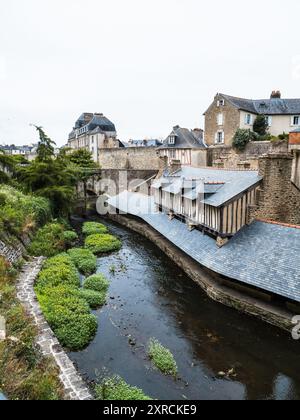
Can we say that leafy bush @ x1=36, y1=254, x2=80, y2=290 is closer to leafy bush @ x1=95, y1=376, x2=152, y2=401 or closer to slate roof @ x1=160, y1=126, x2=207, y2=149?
leafy bush @ x1=95, y1=376, x2=152, y2=401

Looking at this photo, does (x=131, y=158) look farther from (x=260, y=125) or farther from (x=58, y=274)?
(x=58, y=274)

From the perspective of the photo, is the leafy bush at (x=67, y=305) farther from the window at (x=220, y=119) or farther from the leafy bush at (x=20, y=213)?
the window at (x=220, y=119)

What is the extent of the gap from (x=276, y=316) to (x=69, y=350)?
5.98 m

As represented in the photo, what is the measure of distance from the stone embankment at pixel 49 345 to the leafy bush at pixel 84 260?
7.67 feet

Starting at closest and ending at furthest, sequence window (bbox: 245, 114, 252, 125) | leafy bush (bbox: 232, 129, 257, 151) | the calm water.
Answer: the calm water → leafy bush (bbox: 232, 129, 257, 151) → window (bbox: 245, 114, 252, 125)

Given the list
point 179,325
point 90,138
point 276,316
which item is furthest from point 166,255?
point 90,138

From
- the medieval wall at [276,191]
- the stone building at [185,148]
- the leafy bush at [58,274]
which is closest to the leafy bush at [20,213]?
the leafy bush at [58,274]

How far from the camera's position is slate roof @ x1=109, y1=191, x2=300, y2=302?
27.1 ft

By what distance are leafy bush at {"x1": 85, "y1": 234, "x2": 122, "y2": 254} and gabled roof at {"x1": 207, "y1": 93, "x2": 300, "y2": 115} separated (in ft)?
61.9

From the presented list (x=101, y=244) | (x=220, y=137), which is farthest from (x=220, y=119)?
(x=101, y=244)

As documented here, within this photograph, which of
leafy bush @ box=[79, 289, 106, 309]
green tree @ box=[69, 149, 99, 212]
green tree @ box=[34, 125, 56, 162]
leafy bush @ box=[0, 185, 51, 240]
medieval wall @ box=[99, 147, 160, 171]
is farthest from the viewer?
medieval wall @ box=[99, 147, 160, 171]

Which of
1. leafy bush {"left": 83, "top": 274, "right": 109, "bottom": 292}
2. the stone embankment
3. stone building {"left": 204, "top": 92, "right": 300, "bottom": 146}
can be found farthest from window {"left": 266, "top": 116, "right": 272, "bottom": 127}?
the stone embankment

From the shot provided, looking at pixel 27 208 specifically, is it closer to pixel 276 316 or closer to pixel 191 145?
pixel 276 316

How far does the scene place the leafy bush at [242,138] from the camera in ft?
85.1
